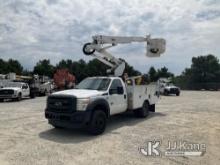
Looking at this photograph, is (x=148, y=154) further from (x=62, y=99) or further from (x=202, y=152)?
(x=62, y=99)

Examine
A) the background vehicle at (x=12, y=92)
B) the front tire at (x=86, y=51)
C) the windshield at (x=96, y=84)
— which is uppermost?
the front tire at (x=86, y=51)

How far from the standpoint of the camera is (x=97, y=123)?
366 inches

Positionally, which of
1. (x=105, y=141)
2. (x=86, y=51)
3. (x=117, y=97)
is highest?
(x=86, y=51)

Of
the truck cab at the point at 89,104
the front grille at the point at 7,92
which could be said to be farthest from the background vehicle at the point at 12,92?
the truck cab at the point at 89,104

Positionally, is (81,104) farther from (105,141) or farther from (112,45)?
(112,45)

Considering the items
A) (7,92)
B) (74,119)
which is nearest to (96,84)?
(74,119)

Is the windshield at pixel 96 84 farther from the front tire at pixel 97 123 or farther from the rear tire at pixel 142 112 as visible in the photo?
the rear tire at pixel 142 112

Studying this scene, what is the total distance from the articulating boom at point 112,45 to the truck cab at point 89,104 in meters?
2.26

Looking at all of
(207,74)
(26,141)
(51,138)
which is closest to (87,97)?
(51,138)

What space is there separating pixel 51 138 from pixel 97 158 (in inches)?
101

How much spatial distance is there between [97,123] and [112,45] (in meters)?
5.68

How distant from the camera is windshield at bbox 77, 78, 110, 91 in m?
10.5

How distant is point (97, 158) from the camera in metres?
6.78

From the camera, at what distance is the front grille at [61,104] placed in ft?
29.2
